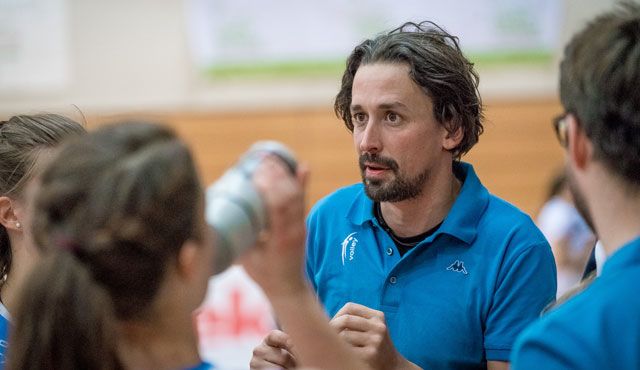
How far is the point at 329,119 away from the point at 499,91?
1.13 m

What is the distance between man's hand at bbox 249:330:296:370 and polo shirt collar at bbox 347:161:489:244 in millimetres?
464

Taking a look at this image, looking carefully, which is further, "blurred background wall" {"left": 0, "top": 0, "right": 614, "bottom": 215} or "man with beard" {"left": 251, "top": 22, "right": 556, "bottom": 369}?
"blurred background wall" {"left": 0, "top": 0, "right": 614, "bottom": 215}

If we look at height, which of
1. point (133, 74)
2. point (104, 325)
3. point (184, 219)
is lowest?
point (133, 74)

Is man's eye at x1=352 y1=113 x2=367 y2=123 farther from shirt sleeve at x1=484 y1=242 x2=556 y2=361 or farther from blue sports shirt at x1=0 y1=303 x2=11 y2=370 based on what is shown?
blue sports shirt at x1=0 y1=303 x2=11 y2=370

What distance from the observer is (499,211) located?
198cm

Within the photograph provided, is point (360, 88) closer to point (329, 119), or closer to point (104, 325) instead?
point (104, 325)

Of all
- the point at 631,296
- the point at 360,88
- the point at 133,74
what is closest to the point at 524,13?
the point at 133,74

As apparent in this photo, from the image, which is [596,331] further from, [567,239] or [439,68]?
[567,239]

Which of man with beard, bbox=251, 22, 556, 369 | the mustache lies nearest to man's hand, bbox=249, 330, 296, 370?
man with beard, bbox=251, 22, 556, 369

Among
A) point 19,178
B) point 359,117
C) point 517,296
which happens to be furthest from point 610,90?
point 19,178

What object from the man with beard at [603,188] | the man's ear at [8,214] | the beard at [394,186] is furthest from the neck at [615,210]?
the man's ear at [8,214]

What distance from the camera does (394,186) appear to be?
6.70ft

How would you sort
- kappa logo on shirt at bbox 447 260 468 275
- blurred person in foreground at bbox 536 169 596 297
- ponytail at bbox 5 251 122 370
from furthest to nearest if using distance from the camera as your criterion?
blurred person in foreground at bbox 536 169 596 297 → kappa logo on shirt at bbox 447 260 468 275 → ponytail at bbox 5 251 122 370

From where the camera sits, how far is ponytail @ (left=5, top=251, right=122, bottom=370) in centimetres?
111
